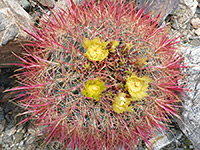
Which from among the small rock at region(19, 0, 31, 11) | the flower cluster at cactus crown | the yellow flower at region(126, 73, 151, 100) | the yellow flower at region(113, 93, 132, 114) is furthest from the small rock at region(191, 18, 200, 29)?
the small rock at region(19, 0, 31, 11)

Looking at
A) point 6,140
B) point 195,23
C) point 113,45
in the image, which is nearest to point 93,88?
point 113,45

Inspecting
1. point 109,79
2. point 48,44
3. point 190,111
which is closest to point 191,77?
point 190,111

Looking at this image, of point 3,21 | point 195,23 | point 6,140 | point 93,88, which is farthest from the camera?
point 195,23

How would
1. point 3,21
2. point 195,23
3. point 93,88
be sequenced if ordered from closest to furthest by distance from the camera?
point 93,88
point 3,21
point 195,23

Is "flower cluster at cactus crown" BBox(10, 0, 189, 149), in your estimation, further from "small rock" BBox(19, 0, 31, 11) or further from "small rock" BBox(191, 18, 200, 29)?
"small rock" BBox(191, 18, 200, 29)

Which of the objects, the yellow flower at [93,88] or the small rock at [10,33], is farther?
the small rock at [10,33]

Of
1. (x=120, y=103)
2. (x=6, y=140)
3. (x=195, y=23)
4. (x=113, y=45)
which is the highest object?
(x=113, y=45)

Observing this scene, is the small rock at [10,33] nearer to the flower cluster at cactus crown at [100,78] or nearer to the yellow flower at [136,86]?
the flower cluster at cactus crown at [100,78]

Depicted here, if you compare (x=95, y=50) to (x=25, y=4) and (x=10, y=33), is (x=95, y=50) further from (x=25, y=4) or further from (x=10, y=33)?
(x=25, y=4)

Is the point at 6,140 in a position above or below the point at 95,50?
below

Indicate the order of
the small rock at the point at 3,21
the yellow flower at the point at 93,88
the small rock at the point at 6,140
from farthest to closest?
the small rock at the point at 6,140, the small rock at the point at 3,21, the yellow flower at the point at 93,88

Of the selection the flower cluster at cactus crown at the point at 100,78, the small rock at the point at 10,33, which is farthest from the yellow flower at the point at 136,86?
the small rock at the point at 10,33

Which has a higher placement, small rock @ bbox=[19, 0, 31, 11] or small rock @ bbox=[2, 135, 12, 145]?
small rock @ bbox=[19, 0, 31, 11]
